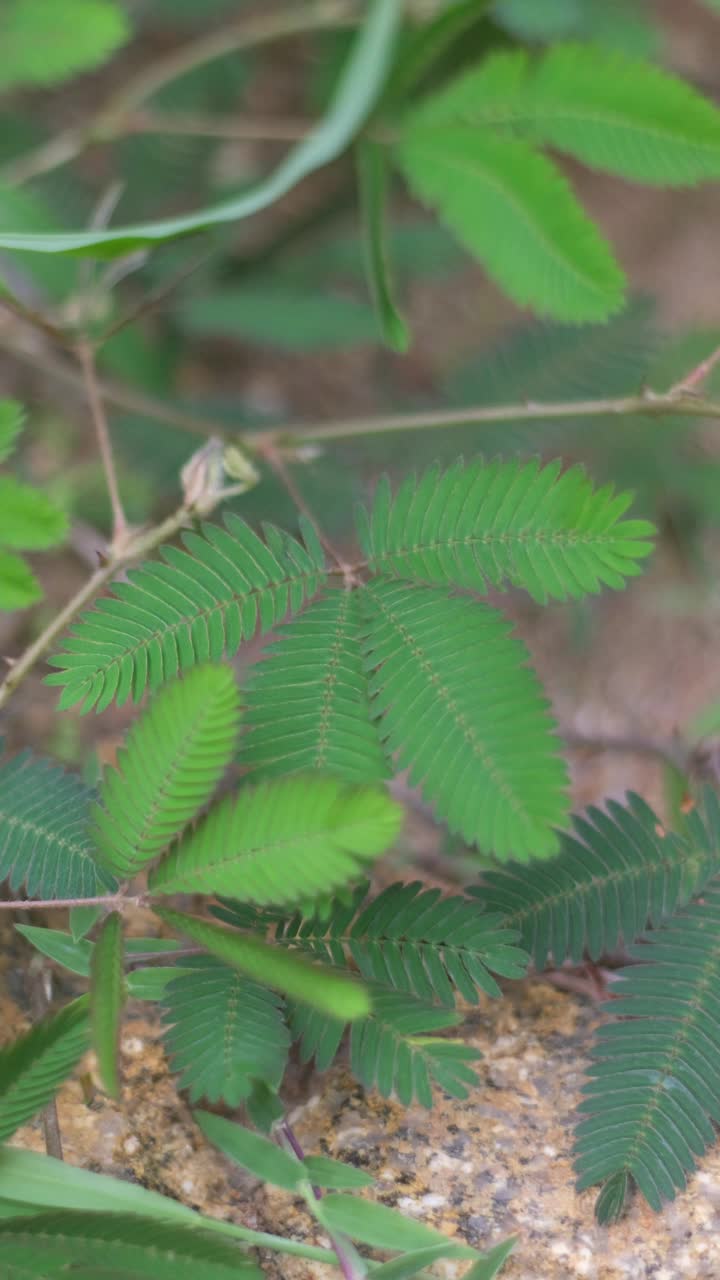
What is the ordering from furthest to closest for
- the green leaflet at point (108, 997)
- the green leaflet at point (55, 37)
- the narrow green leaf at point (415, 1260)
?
the green leaflet at point (55, 37), the narrow green leaf at point (415, 1260), the green leaflet at point (108, 997)

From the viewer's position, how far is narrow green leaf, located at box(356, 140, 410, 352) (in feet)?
6.04

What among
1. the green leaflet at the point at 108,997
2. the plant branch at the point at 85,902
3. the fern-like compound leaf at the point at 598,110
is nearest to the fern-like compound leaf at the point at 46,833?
the plant branch at the point at 85,902

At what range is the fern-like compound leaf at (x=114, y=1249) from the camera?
1.18m

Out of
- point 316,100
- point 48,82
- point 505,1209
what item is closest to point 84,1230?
point 505,1209

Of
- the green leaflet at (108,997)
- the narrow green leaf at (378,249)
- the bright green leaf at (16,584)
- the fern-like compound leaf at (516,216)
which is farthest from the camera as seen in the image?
the narrow green leaf at (378,249)

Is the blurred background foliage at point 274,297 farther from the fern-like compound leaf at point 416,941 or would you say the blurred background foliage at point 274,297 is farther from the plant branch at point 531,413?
the fern-like compound leaf at point 416,941

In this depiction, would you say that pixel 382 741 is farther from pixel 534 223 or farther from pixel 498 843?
pixel 534 223

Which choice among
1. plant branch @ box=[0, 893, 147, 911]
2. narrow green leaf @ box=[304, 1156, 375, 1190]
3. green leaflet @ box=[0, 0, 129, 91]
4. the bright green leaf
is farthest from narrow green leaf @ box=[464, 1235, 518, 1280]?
green leaflet @ box=[0, 0, 129, 91]

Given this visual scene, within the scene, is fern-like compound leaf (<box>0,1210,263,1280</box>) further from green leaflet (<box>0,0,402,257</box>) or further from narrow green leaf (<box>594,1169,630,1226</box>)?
green leaflet (<box>0,0,402,257</box>)

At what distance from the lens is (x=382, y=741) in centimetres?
134

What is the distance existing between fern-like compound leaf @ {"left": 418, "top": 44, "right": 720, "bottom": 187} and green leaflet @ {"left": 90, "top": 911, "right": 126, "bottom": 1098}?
53.7 inches

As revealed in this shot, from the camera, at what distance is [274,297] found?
2.85 meters

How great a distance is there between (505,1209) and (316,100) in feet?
9.02

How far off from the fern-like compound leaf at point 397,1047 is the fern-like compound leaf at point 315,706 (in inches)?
10.6
